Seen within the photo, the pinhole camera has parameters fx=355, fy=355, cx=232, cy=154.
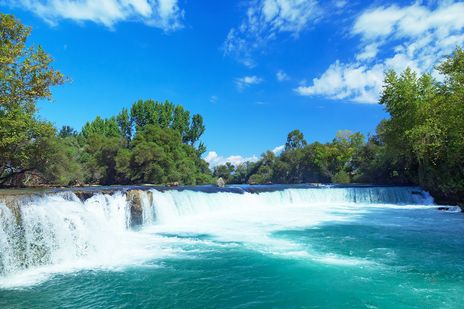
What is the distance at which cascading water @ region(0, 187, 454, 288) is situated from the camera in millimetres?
9656

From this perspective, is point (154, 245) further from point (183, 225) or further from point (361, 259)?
point (361, 259)

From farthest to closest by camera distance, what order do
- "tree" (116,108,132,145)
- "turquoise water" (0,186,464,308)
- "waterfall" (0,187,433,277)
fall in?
"tree" (116,108,132,145), "waterfall" (0,187,433,277), "turquoise water" (0,186,464,308)

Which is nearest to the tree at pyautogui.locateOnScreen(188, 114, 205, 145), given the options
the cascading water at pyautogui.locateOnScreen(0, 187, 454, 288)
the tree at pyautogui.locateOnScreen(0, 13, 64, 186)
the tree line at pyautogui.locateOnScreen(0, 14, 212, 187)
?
the tree line at pyautogui.locateOnScreen(0, 14, 212, 187)

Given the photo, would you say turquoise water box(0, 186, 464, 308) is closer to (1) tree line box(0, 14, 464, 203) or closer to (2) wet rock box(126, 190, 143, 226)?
(2) wet rock box(126, 190, 143, 226)

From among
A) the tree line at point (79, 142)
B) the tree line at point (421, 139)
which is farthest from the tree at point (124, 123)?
the tree line at point (421, 139)

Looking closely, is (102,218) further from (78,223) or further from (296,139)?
(296,139)

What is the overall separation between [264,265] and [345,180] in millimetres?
45853

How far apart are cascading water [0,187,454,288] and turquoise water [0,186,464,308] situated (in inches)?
10.6

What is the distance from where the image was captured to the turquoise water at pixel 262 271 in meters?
6.94

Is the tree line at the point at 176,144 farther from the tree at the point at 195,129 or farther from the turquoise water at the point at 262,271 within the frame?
the turquoise water at the point at 262,271

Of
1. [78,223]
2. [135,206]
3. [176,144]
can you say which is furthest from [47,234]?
[176,144]

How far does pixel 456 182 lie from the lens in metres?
24.0

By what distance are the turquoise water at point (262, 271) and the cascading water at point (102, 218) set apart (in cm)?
27

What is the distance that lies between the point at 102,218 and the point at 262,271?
311 inches
